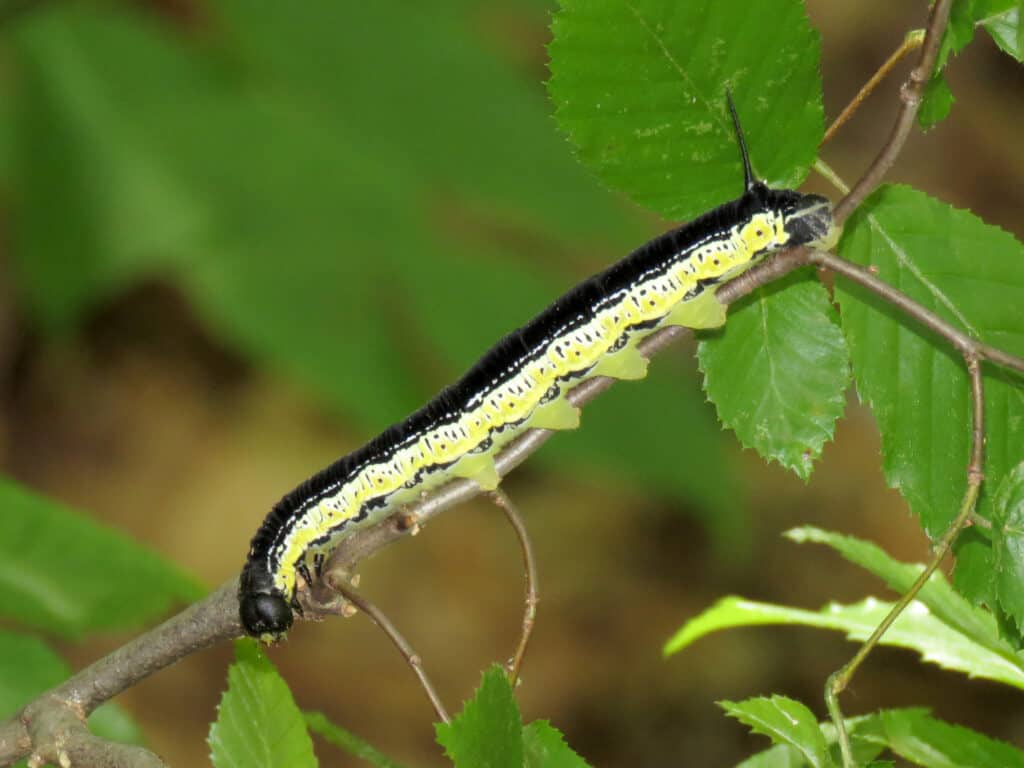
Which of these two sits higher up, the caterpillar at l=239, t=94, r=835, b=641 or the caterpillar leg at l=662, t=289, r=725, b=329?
the caterpillar at l=239, t=94, r=835, b=641

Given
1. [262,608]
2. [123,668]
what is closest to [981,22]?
[262,608]

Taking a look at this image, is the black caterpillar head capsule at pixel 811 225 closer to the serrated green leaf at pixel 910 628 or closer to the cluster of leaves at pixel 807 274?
the cluster of leaves at pixel 807 274

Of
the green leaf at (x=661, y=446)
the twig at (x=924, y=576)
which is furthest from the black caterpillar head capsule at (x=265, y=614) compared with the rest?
the green leaf at (x=661, y=446)

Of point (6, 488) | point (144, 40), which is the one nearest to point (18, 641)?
point (6, 488)

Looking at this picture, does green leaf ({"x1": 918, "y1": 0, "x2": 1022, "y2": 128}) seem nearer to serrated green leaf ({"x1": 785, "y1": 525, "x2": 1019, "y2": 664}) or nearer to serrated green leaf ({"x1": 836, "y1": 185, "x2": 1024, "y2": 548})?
serrated green leaf ({"x1": 836, "y1": 185, "x2": 1024, "y2": 548})

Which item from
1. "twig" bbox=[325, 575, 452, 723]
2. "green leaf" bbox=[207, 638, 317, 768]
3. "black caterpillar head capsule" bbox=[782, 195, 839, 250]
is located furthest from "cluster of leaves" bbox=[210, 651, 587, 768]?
"black caterpillar head capsule" bbox=[782, 195, 839, 250]

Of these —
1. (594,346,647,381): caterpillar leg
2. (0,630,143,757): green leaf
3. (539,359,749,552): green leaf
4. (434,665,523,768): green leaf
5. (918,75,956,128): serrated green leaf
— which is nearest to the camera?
(434,665,523,768): green leaf

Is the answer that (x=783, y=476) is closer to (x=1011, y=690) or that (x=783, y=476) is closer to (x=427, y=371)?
(x=1011, y=690)
